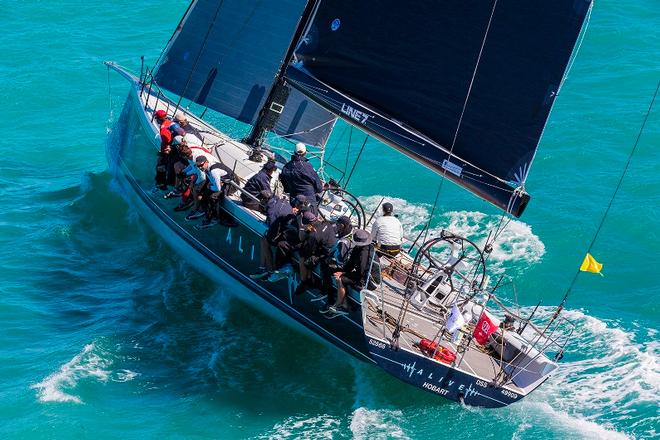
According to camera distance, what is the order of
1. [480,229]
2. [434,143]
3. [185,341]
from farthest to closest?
[480,229], [185,341], [434,143]

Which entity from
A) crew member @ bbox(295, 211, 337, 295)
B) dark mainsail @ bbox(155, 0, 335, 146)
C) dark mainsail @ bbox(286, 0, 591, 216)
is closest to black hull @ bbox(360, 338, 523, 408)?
crew member @ bbox(295, 211, 337, 295)

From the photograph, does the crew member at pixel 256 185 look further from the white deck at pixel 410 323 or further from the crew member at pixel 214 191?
the crew member at pixel 214 191

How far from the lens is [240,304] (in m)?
18.6

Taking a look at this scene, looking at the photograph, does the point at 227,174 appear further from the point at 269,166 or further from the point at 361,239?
the point at 361,239

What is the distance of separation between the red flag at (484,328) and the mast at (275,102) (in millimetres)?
6063

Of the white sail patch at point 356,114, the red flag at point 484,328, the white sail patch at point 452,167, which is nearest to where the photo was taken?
the red flag at point 484,328

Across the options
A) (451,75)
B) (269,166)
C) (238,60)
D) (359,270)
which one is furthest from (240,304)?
(451,75)

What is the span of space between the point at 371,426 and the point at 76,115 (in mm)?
15589

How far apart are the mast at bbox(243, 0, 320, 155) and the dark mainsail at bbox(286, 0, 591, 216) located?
132 centimetres

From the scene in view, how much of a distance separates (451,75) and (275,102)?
4651 mm

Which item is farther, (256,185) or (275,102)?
(275,102)

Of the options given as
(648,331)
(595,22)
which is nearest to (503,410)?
(648,331)

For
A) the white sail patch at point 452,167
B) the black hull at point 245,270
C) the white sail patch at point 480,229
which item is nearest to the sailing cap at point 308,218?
the black hull at point 245,270

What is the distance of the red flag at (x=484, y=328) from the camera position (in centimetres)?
1570
